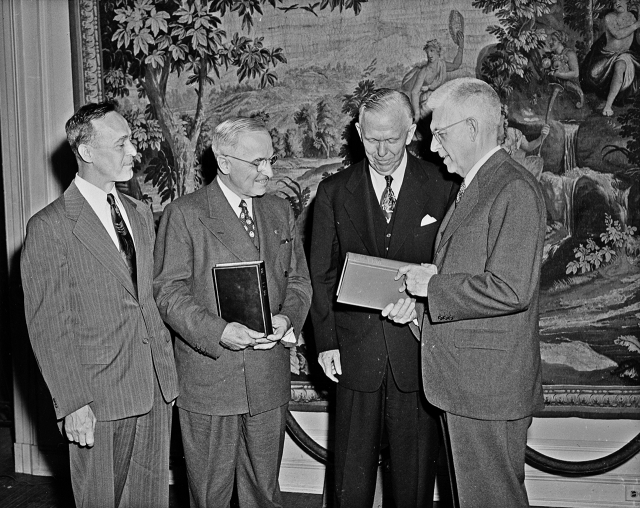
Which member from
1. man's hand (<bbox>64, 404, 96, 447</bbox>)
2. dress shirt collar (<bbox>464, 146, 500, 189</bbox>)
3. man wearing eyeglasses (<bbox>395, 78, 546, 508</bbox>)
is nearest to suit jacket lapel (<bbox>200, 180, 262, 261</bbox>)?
man wearing eyeglasses (<bbox>395, 78, 546, 508</bbox>)

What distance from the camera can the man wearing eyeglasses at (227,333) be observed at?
3107 mm

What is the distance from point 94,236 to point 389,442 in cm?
153

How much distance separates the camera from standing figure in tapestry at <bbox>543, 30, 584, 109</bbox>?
12.5ft

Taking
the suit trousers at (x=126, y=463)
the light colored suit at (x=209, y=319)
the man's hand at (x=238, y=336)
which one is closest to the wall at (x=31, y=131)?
the light colored suit at (x=209, y=319)

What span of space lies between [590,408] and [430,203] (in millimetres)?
1610

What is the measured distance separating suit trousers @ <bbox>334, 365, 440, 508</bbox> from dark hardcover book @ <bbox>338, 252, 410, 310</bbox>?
1.25 ft

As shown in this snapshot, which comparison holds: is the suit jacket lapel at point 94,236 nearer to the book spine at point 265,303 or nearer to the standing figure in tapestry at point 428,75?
the book spine at point 265,303

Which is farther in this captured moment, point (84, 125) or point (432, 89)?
point (432, 89)

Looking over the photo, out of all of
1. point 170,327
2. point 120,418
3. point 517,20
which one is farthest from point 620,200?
point 120,418

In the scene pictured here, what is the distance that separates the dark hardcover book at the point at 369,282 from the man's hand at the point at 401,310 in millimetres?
24

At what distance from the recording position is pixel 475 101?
2.75 m

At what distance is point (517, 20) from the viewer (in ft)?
12.6

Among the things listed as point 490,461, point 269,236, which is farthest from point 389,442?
point 269,236

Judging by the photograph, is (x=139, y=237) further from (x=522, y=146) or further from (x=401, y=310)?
(x=522, y=146)
